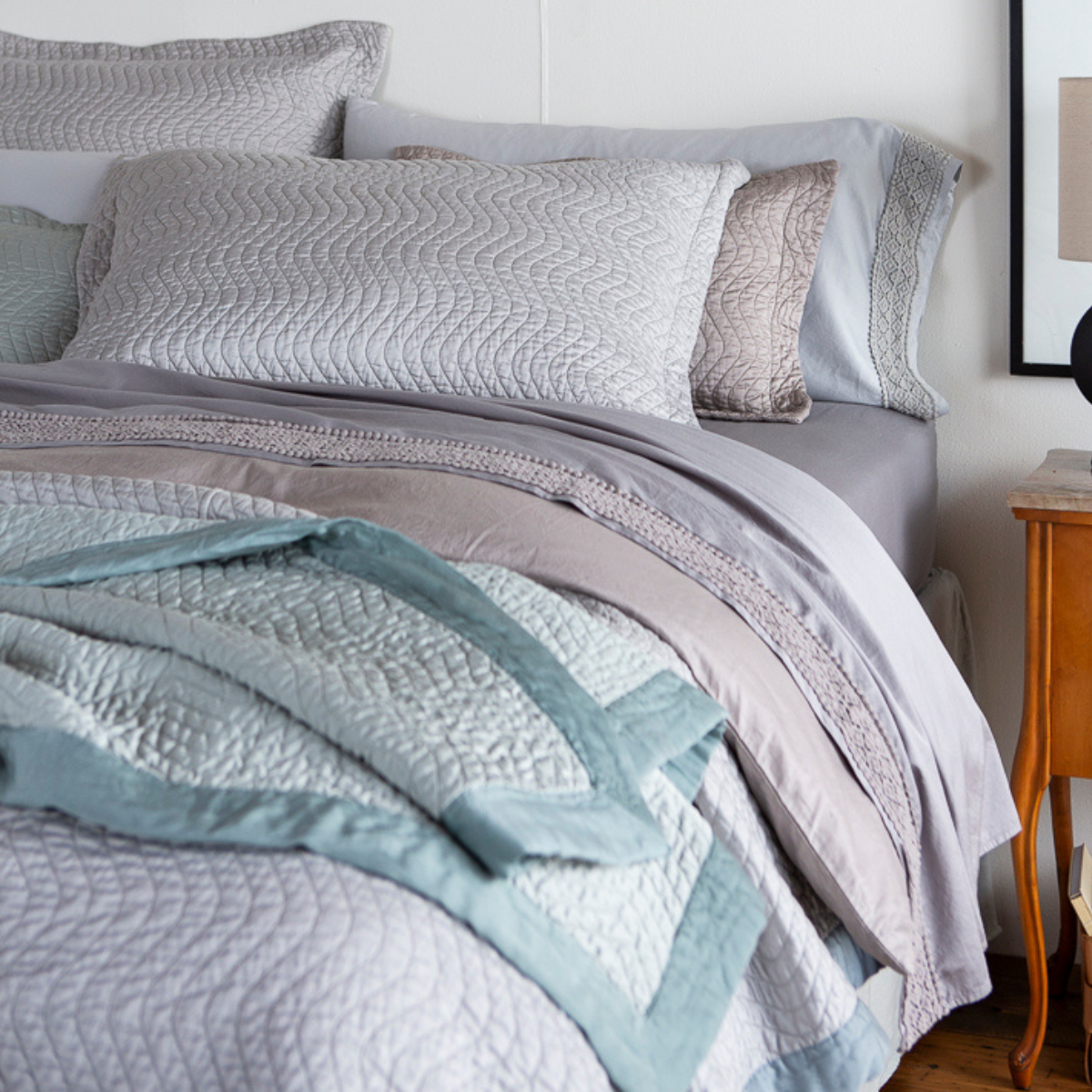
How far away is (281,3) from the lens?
2.55 metres

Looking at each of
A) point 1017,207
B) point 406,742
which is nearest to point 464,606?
point 406,742

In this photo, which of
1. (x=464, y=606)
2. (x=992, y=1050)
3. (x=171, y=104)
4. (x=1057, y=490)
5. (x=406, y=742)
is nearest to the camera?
(x=406, y=742)

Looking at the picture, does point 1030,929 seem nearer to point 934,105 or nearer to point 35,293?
point 934,105

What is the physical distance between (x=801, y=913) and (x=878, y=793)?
0.82ft

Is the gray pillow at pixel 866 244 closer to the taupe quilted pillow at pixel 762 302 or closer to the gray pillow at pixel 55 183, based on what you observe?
the taupe quilted pillow at pixel 762 302

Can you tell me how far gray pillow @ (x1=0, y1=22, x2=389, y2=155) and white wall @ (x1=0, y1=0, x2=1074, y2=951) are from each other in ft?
0.87

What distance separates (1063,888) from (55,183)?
73.6 inches

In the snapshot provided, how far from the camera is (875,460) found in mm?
1765

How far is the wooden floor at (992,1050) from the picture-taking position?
181 centimetres

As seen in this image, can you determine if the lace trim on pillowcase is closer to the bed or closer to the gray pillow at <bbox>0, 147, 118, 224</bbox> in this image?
the bed

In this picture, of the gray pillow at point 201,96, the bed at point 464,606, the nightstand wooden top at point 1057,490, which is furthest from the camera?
the gray pillow at point 201,96

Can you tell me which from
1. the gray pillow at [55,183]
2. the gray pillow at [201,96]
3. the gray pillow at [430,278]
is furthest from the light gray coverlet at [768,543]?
the gray pillow at [201,96]

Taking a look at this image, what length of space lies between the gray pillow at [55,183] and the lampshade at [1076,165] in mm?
1424

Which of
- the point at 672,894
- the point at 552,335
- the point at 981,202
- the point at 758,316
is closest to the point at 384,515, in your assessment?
the point at 672,894
